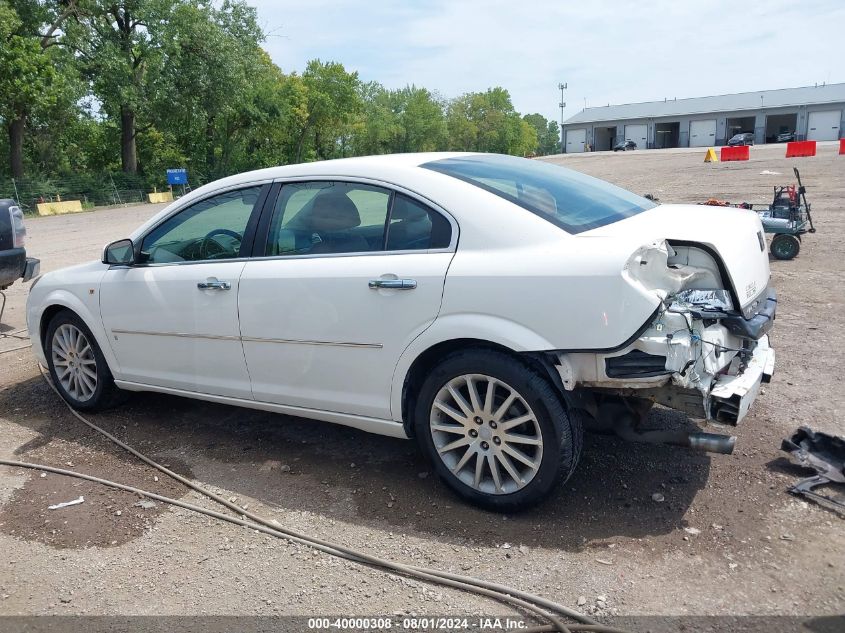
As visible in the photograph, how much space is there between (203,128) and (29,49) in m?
19.0

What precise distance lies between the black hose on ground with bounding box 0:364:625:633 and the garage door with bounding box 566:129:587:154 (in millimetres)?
90747

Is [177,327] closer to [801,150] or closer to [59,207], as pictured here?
[59,207]

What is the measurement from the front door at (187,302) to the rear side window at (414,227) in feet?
3.41

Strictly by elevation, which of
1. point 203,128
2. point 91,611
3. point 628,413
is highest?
point 203,128

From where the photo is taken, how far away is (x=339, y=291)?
367 cm

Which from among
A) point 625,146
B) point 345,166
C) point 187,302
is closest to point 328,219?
point 345,166

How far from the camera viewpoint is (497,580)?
2.95m

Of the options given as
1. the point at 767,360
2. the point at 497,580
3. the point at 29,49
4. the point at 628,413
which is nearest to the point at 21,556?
the point at 497,580

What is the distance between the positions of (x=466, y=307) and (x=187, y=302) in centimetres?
194

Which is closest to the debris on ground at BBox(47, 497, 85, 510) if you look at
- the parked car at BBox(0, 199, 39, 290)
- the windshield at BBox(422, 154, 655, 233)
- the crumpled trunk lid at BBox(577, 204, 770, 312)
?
the windshield at BBox(422, 154, 655, 233)

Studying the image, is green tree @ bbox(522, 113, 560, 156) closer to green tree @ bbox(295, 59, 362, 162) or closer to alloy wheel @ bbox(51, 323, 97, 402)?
green tree @ bbox(295, 59, 362, 162)

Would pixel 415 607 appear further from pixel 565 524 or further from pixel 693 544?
pixel 693 544

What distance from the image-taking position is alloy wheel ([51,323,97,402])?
16.6 feet

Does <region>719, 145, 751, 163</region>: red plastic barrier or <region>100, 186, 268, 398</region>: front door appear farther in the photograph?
<region>719, 145, 751, 163</region>: red plastic barrier
